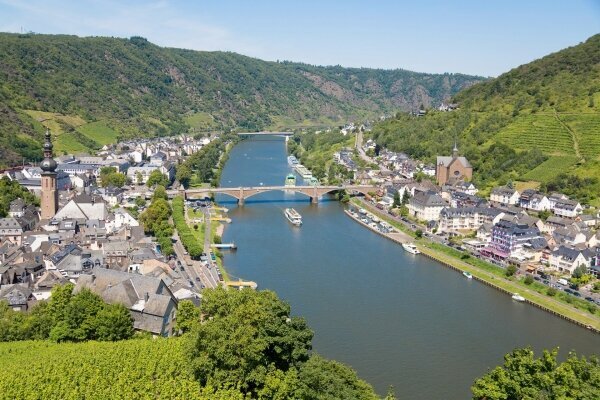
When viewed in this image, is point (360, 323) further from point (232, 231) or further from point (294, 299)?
point (232, 231)

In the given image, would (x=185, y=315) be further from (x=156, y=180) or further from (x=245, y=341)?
(x=156, y=180)

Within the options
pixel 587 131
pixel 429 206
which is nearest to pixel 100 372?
pixel 429 206

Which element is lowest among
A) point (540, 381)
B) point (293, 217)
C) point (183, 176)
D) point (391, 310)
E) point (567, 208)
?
point (391, 310)

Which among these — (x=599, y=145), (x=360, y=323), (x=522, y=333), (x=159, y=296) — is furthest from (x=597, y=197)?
(x=159, y=296)

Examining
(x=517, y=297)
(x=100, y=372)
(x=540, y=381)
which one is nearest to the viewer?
(x=540, y=381)

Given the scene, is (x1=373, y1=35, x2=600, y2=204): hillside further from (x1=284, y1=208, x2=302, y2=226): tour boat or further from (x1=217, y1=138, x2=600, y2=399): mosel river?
(x1=217, y1=138, x2=600, y2=399): mosel river

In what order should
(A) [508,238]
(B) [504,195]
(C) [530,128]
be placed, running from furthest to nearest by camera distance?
(C) [530,128]
(B) [504,195]
(A) [508,238]
